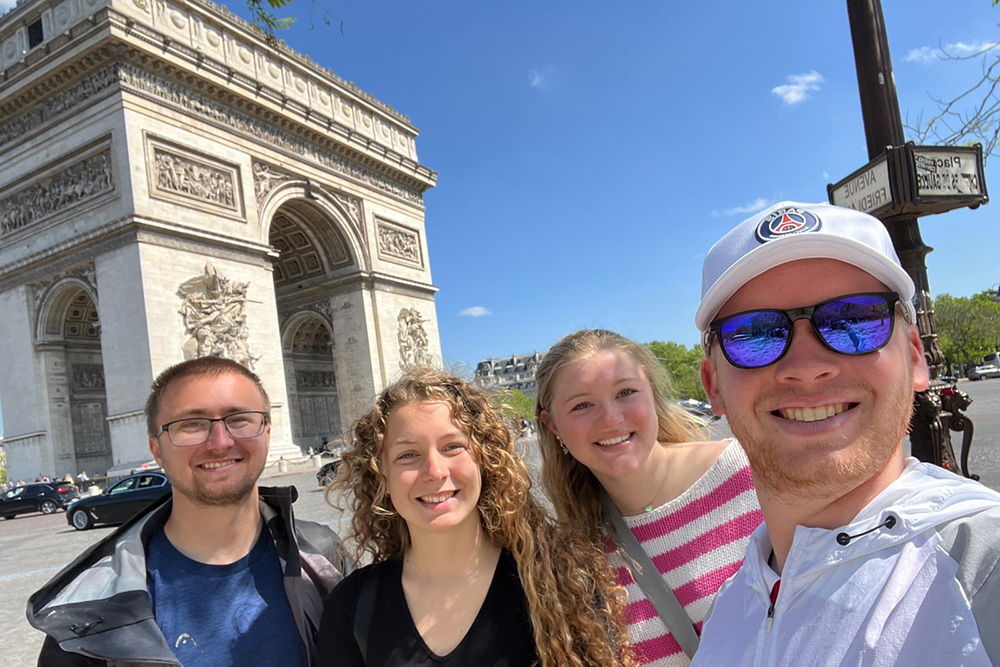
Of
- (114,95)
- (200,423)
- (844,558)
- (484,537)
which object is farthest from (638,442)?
(114,95)

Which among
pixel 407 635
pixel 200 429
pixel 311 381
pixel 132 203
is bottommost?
pixel 407 635

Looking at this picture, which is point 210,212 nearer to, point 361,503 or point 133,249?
point 133,249

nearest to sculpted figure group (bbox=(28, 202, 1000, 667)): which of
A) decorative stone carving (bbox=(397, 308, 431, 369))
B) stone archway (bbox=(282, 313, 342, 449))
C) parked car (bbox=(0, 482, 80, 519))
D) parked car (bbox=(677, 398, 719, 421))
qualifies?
parked car (bbox=(677, 398, 719, 421))

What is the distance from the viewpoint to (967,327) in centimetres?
5144

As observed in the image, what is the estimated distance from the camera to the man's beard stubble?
2.91 feet

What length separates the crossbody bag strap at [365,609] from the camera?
5.29 ft

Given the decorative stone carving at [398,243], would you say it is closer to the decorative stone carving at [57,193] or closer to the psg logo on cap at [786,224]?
the decorative stone carving at [57,193]

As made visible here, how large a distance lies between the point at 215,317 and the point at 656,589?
16221 mm

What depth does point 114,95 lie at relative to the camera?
15.1 metres

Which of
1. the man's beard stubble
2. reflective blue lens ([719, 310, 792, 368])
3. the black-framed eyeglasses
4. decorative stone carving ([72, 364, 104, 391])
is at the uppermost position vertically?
decorative stone carving ([72, 364, 104, 391])

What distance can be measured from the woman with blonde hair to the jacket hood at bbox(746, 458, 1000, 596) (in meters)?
0.89

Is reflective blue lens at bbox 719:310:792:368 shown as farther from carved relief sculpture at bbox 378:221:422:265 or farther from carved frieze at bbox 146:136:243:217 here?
carved relief sculpture at bbox 378:221:422:265

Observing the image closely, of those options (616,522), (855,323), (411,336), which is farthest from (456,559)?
(411,336)

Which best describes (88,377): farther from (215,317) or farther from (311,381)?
(311,381)
